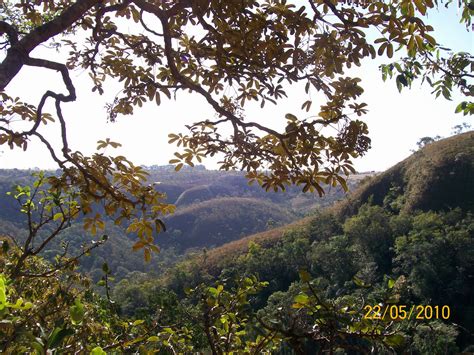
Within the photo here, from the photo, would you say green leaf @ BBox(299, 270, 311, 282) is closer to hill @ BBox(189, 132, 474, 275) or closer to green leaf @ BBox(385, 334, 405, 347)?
green leaf @ BBox(385, 334, 405, 347)

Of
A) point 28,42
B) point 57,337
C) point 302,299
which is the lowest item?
point 302,299

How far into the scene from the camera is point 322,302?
1.45 m

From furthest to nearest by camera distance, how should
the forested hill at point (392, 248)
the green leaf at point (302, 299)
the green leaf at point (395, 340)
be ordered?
the forested hill at point (392, 248) → the green leaf at point (302, 299) → the green leaf at point (395, 340)

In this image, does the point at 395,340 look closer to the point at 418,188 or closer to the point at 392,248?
the point at 392,248

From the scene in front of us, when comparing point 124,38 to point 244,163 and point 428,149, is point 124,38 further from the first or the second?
point 428,149

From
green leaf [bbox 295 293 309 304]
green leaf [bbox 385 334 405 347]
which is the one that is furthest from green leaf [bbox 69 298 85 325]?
green leaf [bbox 385 334 405 347]

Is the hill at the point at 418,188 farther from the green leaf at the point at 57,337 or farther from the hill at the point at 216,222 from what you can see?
the green leaf at the point at 57,337

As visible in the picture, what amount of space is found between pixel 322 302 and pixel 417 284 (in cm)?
2989

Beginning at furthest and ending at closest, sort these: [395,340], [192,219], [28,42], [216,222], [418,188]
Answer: [192,219]
[216,222]
[418,188]
[28,42]
[395,340]

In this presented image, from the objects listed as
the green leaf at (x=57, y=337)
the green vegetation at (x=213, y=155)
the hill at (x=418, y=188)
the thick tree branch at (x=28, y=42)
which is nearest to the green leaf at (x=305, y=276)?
the green vegetation at (x=213, y=155)

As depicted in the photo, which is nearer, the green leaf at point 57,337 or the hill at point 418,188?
the green leaf at point 57,337

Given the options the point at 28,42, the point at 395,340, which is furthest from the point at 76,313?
the point at 28,42

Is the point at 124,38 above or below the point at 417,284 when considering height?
above

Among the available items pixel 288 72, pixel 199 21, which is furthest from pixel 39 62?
pixel 288 72
